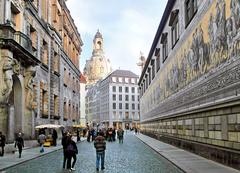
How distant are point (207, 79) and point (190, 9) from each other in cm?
651

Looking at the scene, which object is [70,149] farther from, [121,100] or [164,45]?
[121,100]

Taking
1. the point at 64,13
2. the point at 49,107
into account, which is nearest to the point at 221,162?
the point at 49,107

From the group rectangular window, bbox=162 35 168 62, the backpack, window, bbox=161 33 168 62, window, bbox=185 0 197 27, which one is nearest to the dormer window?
window, bbox=185 0 197 27

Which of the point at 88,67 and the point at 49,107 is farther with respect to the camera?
the point at 88,67

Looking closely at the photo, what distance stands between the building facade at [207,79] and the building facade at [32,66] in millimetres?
11213

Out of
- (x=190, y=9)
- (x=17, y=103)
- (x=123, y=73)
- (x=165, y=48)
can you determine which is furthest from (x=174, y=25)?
(x=123, y=73)

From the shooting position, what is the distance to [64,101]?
156 ft

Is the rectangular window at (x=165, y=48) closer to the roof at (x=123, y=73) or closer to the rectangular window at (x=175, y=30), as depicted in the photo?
the rectangular window at (x=175, y=30)

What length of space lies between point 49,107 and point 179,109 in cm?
1725

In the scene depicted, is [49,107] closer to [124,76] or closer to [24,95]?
[24,95]

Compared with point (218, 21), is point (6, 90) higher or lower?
lower

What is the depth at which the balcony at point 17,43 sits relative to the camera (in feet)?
73.4

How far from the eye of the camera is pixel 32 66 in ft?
93.9

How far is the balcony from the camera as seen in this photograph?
22.4m
